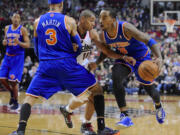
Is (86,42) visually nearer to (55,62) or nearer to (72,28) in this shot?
(72,28)

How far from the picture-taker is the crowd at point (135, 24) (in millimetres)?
12477

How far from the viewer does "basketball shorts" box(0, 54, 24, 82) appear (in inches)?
289

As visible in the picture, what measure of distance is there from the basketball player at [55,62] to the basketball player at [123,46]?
0.40 m

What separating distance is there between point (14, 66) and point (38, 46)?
3392 millimetres

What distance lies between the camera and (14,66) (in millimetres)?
7391

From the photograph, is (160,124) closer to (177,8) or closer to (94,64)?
(94,64)

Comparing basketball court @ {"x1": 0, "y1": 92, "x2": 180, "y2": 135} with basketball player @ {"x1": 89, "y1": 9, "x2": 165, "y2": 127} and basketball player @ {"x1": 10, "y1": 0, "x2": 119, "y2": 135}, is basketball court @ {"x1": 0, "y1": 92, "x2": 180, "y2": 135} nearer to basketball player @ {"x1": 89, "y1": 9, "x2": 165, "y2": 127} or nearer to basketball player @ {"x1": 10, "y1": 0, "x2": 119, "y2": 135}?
basketball player @ {"x1": 89, "y1": 9, "x2": 165, "y2": 127}

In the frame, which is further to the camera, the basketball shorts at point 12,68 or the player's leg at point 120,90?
the basketball shorts at point 12,68

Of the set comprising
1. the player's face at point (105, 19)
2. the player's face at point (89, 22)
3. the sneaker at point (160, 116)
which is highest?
the player's face at point (105, 19)

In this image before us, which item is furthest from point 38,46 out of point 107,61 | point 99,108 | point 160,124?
point 107,61

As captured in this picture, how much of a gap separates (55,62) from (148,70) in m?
1.52

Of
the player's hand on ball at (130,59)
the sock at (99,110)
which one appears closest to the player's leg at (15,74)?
the player's hand on ball at (130,59)

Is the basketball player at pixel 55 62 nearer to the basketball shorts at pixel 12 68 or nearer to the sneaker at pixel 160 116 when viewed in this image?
the sneaker at pixel 160 116

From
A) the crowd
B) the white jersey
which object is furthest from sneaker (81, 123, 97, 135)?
the crowd
